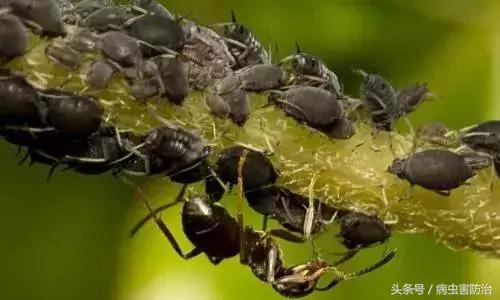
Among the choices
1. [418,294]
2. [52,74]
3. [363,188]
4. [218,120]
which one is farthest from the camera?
[418,294]

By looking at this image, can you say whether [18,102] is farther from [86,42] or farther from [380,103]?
[380,103]

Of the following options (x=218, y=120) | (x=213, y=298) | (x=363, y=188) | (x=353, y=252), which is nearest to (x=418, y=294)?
(x=213, y=298)

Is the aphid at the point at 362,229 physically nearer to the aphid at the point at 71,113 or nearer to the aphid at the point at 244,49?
the aphid at the point at 244,49

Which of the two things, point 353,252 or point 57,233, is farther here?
point 57,233

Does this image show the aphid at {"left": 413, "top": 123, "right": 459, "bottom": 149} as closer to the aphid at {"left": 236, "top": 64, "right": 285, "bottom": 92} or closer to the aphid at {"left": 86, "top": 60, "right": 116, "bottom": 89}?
the aphid at {"left": 236, "top": 64, "right": 285, "bottom": 92}

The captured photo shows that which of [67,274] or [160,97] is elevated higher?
[160,97]

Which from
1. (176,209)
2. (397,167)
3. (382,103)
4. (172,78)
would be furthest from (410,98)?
(176,209)

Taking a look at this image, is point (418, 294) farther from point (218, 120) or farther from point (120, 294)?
point (218, 120)
